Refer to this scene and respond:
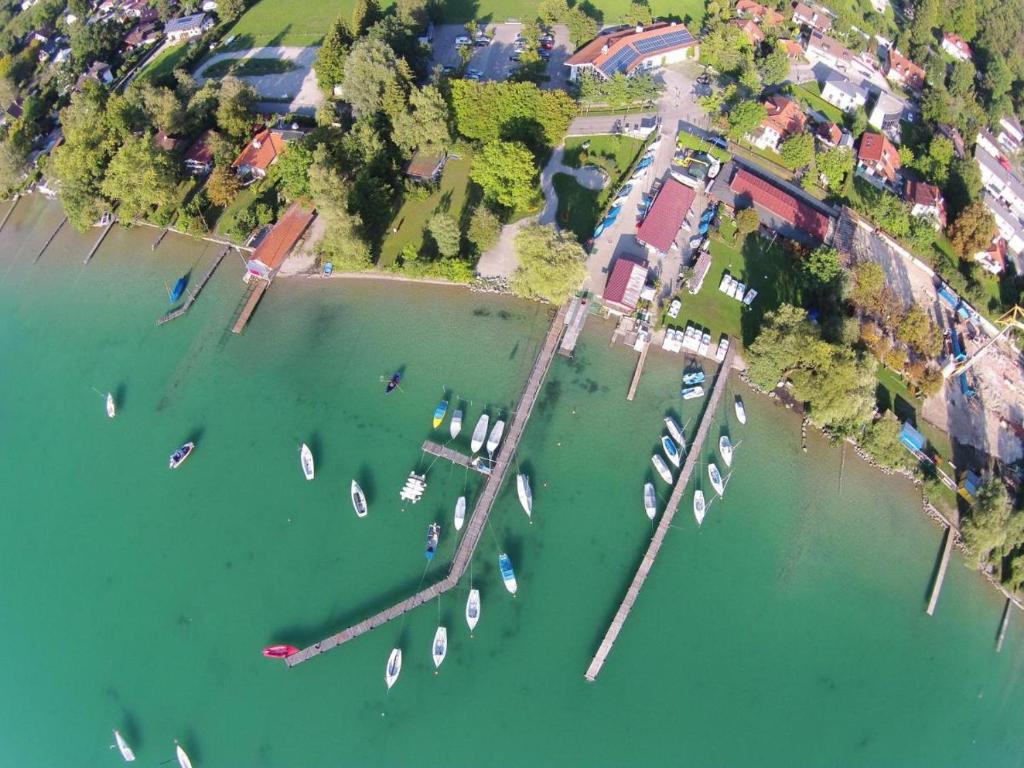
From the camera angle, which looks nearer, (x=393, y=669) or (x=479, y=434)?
(x=393, y=669)

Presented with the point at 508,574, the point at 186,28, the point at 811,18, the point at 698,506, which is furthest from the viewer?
the point at 811,18

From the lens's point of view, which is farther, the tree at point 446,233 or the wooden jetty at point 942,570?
the tree at point 446,233

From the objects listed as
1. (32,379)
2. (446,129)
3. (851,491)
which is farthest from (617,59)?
(32,379)

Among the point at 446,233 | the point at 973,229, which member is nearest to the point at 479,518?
the point at 446,233

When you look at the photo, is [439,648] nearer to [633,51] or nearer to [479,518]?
[479,518]

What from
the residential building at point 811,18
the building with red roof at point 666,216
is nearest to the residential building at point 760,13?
the residential building at point 811,18

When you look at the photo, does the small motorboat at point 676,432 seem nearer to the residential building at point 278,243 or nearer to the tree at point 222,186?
the residential building at point 278,243
